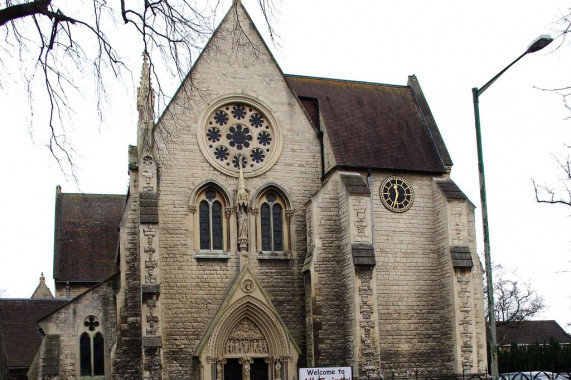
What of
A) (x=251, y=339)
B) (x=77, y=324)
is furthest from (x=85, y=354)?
(x=251, y=339)

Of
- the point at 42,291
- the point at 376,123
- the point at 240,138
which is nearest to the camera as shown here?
the point at 240,138

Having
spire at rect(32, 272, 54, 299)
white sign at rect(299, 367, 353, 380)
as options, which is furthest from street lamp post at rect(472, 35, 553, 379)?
spire at rect(32, 272, 54, 299)

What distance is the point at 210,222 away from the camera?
83.4 feet

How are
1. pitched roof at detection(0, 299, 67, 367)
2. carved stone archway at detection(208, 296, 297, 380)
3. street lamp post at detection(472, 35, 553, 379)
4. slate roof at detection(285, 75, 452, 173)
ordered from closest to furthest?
street lamp post at detection(472, 35, 553, 379) → carved stone archway at detection(208, 296, 297, 380) → slate roof at detection(285, 75, 452, 173) → pitched roof at detection(0, 299, 67, 367)

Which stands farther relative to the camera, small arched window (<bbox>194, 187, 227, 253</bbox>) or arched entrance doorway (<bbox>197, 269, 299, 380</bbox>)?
small arched window (<bbox>194, 187, 227, 253</bbox>)

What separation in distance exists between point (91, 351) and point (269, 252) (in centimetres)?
713

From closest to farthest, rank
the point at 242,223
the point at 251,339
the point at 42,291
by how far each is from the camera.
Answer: the point at 251,339 → the point at 242,223 → the point at 42,291

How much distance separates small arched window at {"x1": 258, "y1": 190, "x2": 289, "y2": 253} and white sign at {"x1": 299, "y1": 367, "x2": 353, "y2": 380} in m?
8.71

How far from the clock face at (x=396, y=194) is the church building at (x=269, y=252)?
0.04 meters

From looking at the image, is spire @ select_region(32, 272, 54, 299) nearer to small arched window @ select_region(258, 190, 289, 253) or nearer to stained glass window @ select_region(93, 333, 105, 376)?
stained glass window @ select_region(93, 333, 105, 376)

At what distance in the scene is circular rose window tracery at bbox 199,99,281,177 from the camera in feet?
85.0

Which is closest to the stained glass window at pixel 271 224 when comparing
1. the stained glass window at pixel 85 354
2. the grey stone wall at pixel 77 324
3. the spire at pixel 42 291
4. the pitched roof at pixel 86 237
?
the grey stone wall at pixel 77 324

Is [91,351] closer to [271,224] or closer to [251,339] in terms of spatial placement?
[251,339]

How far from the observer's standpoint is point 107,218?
123 ft
